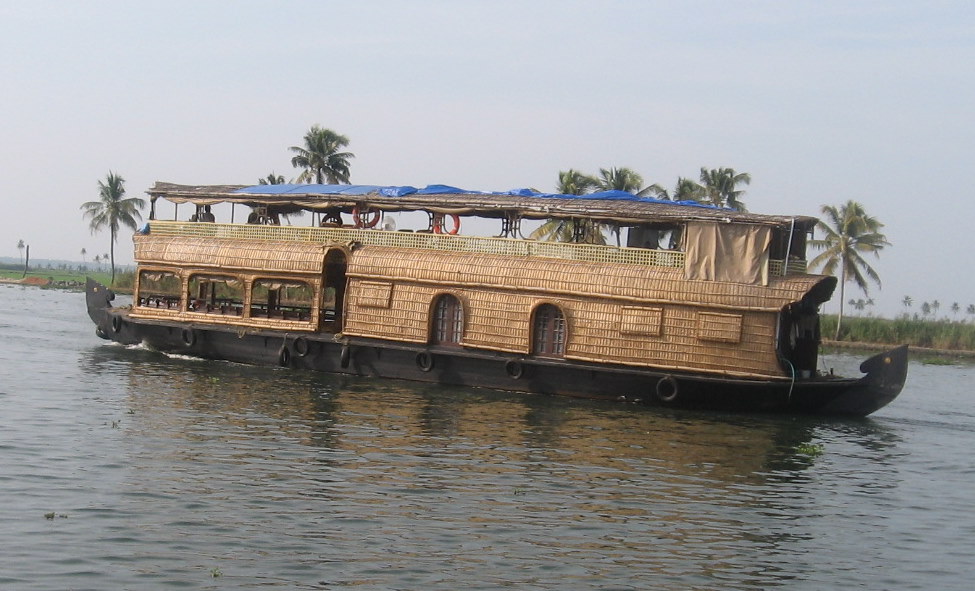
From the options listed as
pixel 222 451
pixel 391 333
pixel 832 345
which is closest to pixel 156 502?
pixel 222 451

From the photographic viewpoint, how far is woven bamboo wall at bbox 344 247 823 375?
15.8 m

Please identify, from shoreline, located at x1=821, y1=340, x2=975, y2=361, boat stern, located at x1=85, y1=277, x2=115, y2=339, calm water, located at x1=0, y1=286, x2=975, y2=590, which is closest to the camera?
calm water, located at x1=0, y1=286, x2=975, y2=590

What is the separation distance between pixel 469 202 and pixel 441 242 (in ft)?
2.72

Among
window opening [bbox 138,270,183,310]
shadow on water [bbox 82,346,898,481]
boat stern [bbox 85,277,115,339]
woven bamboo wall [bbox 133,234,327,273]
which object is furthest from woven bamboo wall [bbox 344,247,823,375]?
boat stern [bbox 85,277,115,339]

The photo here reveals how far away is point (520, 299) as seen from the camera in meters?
17.4

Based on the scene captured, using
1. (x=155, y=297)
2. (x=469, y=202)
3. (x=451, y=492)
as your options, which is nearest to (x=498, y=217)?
(x=469, y=202)

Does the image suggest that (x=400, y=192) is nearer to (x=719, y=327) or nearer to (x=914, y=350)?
(x=719, y=327)

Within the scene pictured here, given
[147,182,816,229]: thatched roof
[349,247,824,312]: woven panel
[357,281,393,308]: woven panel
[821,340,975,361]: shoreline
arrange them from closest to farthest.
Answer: [349,247,824,312]: woven panel, [147,182,816,229]: thatched roof, [357,281,393,308]: woven panel, [821,340,975,361]: shoreline

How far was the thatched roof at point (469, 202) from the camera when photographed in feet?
54.6

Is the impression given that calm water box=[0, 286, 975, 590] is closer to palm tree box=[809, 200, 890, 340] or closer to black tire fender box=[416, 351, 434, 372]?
black tire fender box=[416, 351, 434, 372]

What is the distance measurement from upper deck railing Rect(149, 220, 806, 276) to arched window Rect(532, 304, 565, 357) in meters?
0.91

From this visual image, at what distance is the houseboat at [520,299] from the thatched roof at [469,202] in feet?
0.13

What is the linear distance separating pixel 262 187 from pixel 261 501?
12.2 metres

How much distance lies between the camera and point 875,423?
16.9m
